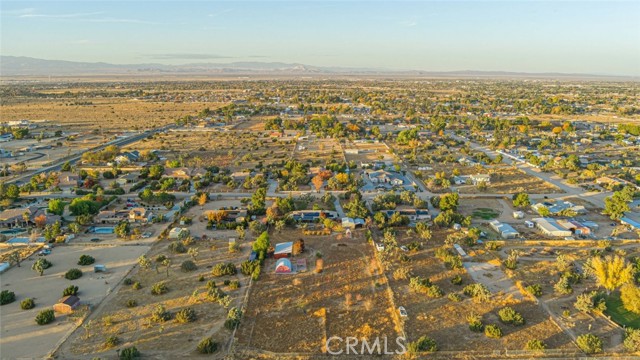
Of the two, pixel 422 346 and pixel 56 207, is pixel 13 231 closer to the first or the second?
pixel 56 207

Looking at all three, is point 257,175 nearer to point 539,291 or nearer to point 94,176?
point 94,176

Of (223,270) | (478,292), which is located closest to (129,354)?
(223,270)

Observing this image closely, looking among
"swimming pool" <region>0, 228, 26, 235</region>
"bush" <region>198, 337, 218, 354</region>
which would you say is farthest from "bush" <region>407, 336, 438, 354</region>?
"swimming pool" <region>0, 228, 26, 235</region>

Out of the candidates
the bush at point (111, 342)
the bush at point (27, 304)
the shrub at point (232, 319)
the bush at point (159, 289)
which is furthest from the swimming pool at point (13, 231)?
the shrub at point (232, 319)

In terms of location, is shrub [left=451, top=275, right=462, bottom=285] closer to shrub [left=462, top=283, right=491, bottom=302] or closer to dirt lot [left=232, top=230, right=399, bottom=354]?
shrub [left=462, top=283, right=491, bottom=302]

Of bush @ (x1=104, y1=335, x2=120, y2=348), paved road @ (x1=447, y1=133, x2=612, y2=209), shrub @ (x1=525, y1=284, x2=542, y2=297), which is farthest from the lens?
paved road @ (x1=447, y1=133, x2=612, y2=209)
